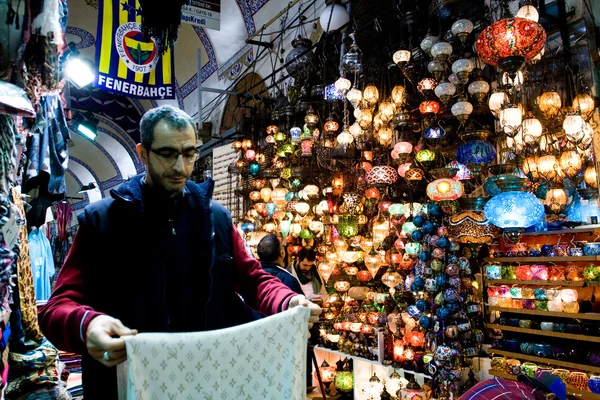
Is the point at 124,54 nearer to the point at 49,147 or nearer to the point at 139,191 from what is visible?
the point at 49,147

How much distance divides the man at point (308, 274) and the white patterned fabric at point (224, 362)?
14.7 ft

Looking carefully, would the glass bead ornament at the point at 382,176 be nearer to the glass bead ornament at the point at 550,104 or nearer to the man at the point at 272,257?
the man at the point at 272,257

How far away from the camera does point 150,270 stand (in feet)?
4.21

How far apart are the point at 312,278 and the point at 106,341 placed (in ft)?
16.8

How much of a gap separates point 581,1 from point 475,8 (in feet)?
2.95

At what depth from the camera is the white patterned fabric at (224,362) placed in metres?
1.03

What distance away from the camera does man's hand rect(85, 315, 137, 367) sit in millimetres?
978

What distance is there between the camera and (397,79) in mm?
4855

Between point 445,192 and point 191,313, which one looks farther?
point 445,192

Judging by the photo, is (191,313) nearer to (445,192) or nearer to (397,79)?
(445,192)

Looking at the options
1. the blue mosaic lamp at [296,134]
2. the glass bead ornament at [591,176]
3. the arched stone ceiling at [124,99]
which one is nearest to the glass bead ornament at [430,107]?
the glass bead ornament at [591,176]

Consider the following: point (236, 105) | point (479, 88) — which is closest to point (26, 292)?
point (479, 88)

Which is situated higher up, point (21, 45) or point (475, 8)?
point (475, 8)

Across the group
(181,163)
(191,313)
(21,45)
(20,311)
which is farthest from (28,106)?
(20,311)
